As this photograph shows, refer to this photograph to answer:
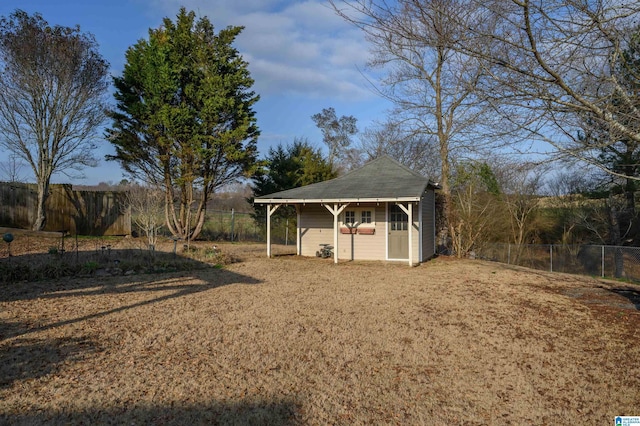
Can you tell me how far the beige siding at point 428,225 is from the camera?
13734mm

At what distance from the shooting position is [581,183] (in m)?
19.1

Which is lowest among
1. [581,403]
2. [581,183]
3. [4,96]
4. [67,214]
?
[581,403]

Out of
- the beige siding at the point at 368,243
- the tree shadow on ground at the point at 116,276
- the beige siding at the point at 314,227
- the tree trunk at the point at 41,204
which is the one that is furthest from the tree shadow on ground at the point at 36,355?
the tree trunk at the point at 41,204

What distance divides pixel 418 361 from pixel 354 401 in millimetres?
1254

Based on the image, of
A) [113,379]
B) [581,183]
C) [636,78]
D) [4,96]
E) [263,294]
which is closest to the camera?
[113,379]

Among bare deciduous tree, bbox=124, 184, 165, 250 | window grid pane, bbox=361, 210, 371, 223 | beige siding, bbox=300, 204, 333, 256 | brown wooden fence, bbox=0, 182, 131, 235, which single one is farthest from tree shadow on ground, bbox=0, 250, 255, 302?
brown wooden fence, bbox=0, 182, 131, 235

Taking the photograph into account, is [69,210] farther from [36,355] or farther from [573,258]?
[573,258]

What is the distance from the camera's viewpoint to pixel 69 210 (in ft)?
54.5

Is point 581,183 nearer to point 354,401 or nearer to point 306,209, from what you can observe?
point 306,209

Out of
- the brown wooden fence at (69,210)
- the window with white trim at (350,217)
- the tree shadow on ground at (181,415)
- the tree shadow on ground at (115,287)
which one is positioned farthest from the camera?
the brown wooden fence at (69,210)

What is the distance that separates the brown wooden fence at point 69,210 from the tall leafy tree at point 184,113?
191cm

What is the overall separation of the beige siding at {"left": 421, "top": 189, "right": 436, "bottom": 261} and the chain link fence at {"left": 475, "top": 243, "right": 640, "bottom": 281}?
10.1 ft

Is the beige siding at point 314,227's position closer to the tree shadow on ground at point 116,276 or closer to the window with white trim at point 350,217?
the window with white trim at point 350,217

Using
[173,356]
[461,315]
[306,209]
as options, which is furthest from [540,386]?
[306,209]
